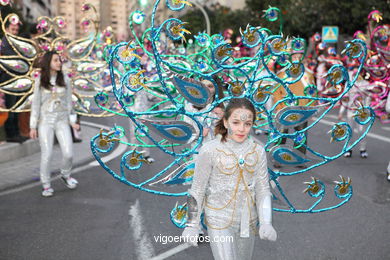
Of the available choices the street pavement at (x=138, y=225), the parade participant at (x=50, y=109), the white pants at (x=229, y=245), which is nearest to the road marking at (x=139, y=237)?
the street pavement at (x=138, y=225)

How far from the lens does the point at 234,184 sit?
3.19 m

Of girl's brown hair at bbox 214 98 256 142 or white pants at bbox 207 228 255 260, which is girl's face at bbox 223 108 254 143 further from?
white pants at bbox 207 228 255 260

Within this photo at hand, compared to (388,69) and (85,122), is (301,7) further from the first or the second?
(388,69)

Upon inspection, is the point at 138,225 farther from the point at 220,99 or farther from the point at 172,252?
the point at 220,99

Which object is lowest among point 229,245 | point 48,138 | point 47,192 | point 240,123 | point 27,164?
point 27,164

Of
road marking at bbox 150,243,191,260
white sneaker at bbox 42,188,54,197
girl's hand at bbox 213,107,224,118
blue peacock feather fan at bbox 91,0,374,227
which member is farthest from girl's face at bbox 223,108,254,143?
white sneaker at bbox 42,188,54,197

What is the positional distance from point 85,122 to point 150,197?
9.51 meters

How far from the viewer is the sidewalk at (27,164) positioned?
7.80m

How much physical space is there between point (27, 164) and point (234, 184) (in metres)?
6.59

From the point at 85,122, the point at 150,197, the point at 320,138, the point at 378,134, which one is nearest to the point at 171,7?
the point at 150,197

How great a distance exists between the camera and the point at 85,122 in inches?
627

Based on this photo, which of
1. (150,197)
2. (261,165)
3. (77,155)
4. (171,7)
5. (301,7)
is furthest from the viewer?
(301,7)

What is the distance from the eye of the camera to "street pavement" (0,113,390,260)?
4836 millimetres

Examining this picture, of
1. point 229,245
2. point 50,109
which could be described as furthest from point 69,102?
point 229,245
